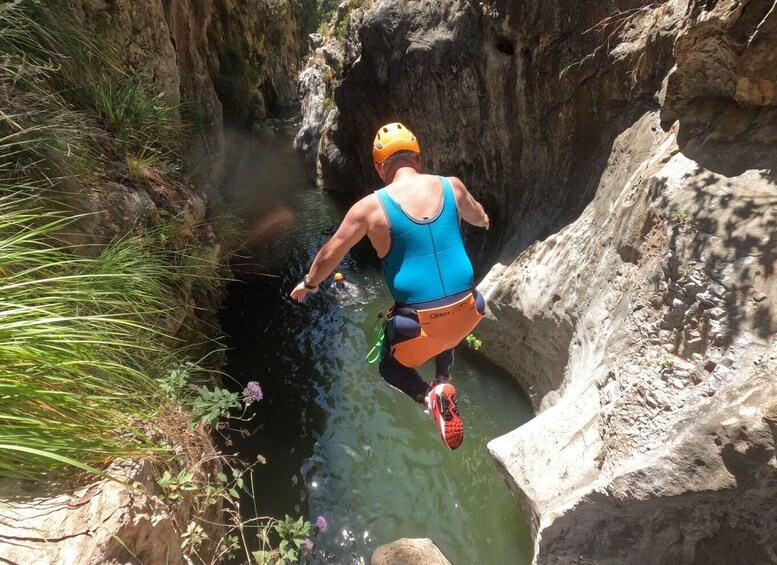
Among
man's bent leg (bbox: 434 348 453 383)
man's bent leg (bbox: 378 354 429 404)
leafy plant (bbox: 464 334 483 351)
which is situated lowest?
leafy plant (bbox: 464 334 483 351)

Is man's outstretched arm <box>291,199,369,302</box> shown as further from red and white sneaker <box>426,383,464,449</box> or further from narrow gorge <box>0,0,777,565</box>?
narrow gorge <box>0,0,777,565</box>

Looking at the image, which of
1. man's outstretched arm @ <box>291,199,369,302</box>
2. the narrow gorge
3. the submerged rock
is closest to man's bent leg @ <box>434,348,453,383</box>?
the narrow gorge

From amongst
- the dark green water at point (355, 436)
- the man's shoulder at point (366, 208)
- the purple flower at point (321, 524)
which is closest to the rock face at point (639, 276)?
the dark green water at point (355, 436)

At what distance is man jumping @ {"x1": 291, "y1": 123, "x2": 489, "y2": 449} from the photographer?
255 centimetres

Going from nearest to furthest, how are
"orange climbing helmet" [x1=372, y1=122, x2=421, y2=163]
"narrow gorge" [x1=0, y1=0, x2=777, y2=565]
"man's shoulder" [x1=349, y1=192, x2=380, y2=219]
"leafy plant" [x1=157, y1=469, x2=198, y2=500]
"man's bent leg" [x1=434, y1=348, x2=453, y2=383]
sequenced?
"narrow gorge" [x1=0, y1=0, x2=777, y2=565] < "leafy plant" [x1=157, y1=469, x2=198, y2=500] < "man's shoulder" [x1=349, y1=192, x2=380, y2=219] < "orange climbing helmet" [x1=372, y1=122, x2=421, y2=163] < "man's bent leg" [x1=434, y1=348, x2=453, y2=383]

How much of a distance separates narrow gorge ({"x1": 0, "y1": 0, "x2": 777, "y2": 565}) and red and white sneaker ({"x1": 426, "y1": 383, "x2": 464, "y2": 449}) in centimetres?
69

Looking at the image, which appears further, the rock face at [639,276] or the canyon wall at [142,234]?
the rock face at [639,276]

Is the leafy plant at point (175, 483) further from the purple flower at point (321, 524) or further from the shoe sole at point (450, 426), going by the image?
the shoe sole at point (450, 426)

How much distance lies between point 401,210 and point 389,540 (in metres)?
2.82

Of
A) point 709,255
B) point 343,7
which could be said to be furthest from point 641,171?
point 343,7

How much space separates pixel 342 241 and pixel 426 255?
527mm

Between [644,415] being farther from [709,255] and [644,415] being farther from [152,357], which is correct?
[152,357]

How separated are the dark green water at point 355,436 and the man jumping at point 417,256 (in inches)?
57.1

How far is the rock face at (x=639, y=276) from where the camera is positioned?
6.63ft
